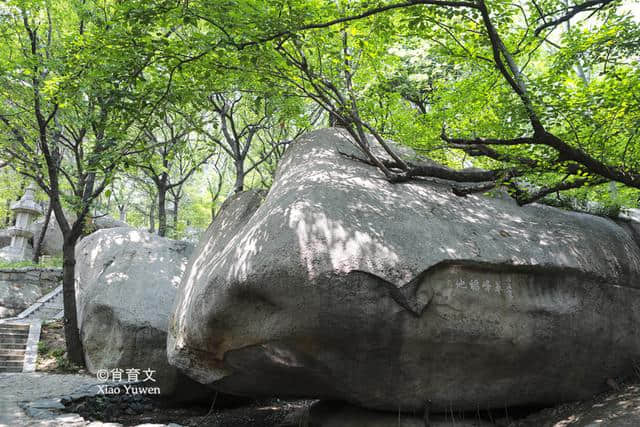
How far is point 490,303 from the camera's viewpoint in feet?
18.9

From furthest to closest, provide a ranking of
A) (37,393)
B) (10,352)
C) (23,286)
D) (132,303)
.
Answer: (23,286) < (10,352) < (132,303) < (37,393)

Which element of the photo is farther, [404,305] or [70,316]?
[70,316]

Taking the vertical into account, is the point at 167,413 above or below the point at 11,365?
below

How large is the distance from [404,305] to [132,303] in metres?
6.92

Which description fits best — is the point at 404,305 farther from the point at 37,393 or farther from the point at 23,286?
the point at 23,286

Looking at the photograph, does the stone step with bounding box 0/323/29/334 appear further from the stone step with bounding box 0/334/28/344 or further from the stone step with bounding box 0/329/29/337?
the stone step with bounding box 0/334/28/344

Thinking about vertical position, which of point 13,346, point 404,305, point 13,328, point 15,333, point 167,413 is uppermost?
point 404,305

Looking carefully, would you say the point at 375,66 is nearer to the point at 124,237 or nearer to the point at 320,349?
the point at 320,349

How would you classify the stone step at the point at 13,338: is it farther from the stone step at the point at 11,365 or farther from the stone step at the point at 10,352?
the stone step at the point at 11,365

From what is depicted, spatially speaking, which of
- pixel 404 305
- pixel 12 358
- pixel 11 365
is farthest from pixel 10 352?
pixel 404 305

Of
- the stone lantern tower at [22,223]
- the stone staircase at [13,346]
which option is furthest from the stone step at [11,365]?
the stone lantern tower at [22,223]

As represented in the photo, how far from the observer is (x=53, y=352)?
37.6 feet

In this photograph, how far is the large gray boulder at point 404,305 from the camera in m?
5.15

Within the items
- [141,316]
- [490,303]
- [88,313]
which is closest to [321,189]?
[490,303]
